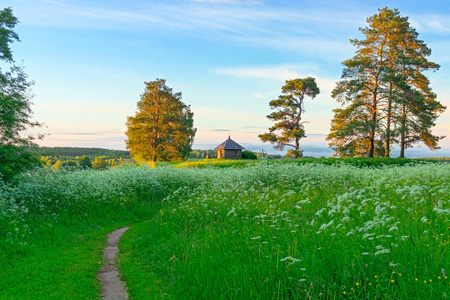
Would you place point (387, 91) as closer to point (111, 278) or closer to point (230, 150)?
point (230, 150)

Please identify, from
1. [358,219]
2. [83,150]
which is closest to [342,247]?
[358,219]

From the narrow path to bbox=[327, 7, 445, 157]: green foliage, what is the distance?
95.5ft

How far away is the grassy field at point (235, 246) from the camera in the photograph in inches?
155

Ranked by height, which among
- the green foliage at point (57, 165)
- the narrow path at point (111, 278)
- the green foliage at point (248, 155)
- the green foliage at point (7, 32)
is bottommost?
the narrow path at point (111, 278)

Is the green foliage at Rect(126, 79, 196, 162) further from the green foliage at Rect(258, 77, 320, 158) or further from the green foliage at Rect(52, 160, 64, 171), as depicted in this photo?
the green foliage at Rect(52, 160, 64, 171)

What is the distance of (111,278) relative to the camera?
6.37 m

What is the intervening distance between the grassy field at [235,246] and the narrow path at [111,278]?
0.17 metres

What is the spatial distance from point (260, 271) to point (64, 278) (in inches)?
165

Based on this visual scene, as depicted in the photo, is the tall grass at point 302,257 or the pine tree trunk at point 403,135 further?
the pine tree trunk at point 403,135

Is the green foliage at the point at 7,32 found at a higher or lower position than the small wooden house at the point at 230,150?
higher

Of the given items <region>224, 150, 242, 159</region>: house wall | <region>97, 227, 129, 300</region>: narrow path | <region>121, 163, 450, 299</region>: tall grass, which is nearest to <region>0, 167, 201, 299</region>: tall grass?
<region>97, 227, 129, 300</region>: narrow path

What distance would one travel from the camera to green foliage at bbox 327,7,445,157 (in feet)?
108

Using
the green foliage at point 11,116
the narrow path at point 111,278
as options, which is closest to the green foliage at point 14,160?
the green foliage at point 11,116

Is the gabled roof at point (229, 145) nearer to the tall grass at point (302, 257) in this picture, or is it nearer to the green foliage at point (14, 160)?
the green foliage at point (14, 160)
